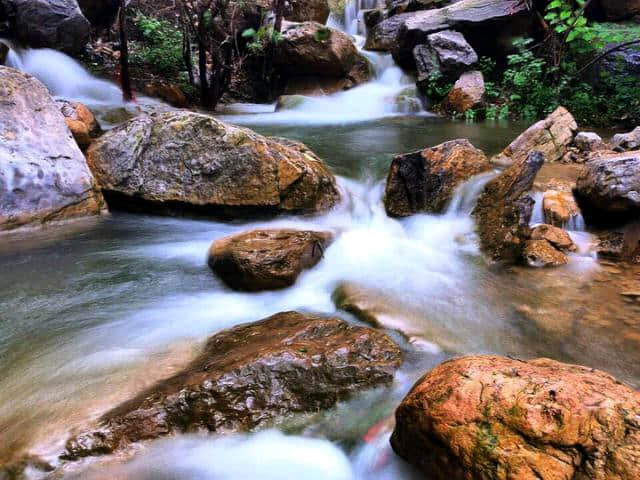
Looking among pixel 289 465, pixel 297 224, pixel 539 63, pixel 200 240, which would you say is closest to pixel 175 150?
pixel 200 240

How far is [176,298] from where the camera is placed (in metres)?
3.45

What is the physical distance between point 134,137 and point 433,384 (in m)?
4.16

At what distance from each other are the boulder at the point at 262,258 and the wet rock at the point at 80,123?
7.67 ft

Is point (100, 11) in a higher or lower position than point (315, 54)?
higher

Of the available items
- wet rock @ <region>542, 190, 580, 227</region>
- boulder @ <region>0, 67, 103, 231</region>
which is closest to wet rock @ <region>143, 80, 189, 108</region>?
boulder @ <region>0, 67, 103, 231</region>

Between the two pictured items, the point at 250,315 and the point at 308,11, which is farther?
the point at 308,11

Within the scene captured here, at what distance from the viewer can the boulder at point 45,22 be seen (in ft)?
29.2

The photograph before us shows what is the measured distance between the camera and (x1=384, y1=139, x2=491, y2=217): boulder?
490 cm

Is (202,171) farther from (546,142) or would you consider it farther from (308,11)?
(308,11)

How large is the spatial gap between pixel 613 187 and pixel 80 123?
17.8 ft

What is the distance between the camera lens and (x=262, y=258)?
3.49 meters

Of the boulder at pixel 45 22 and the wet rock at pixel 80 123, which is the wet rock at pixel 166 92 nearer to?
the boulder at pixel 45 22

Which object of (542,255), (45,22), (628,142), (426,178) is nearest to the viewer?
(542,255)

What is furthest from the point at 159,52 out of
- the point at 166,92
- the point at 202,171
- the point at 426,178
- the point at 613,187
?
the point at 613,187
